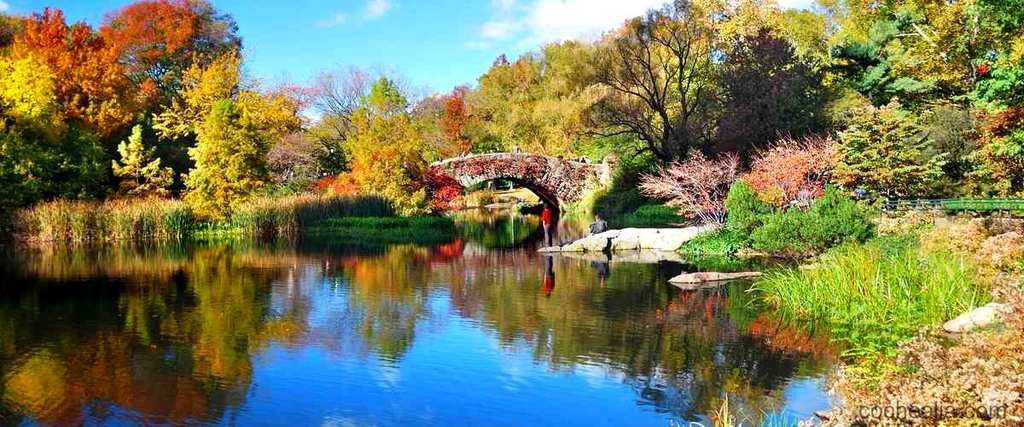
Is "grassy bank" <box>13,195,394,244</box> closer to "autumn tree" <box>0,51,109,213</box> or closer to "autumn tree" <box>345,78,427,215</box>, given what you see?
"autumn tree" <box>345,78,427,215</box>

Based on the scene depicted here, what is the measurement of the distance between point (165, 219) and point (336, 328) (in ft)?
61.2

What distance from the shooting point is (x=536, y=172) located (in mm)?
41750

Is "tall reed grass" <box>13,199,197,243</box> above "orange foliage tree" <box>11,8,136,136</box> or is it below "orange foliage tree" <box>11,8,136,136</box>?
below

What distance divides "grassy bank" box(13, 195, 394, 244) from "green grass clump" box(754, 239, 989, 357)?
70.0 feet

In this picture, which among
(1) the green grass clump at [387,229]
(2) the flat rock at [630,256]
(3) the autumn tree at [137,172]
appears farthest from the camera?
(3) the autumn tree at [137,172]

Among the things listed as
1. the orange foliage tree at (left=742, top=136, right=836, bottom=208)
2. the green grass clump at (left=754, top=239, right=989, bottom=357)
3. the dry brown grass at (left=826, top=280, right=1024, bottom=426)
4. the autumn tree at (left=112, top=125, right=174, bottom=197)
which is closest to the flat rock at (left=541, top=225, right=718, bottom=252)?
the orange foliage tree at (left=742, top=136, right=836, bottom=208)

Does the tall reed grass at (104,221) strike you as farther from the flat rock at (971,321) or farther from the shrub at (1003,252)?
the flat rock at (971,321)

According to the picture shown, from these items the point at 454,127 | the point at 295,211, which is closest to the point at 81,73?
the point at 295,211

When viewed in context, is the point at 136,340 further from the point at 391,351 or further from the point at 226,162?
the point at 226,162

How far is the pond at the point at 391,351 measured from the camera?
8.00 meters

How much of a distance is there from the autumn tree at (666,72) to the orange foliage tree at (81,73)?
70.2 feet

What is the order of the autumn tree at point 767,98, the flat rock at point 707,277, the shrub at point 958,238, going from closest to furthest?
the shrub at point 958,238 → the flat rock at point 707,277 → the autumn tree at point 767,98

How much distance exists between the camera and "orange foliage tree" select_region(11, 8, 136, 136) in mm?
31469

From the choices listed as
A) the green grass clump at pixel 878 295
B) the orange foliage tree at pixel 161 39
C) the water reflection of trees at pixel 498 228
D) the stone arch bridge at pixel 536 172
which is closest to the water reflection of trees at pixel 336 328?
the green grass clump at pixel 878 295
